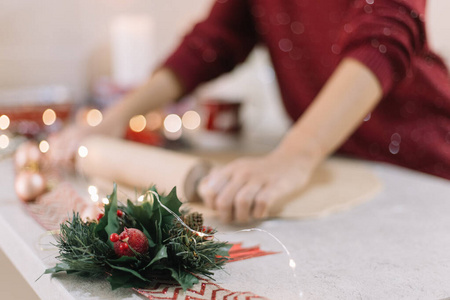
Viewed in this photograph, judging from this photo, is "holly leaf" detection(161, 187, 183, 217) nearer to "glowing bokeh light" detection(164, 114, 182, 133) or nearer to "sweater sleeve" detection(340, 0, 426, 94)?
"sweater sleeve" detection(340, 0, 426, 94)

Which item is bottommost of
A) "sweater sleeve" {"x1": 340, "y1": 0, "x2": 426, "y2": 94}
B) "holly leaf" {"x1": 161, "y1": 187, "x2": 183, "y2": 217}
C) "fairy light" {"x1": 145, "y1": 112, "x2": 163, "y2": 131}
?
"holly leaf" {"x1": 161, "y1": 187, "x2": 183, "y2": 217}

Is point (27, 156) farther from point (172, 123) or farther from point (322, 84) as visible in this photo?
point (322, 84)

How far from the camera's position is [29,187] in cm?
81

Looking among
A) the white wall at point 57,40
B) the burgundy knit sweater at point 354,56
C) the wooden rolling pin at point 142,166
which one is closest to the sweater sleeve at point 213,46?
the burgundy knit sweater at point 354,56

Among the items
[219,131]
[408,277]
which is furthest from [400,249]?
[219,131]

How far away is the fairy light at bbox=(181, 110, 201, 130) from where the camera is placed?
1.45 m

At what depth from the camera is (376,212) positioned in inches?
31.1

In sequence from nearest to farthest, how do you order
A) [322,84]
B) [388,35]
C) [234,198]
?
[234,198], [388,35], [322,84]

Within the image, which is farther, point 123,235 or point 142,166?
point 142,166

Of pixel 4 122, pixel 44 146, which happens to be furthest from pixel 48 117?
pixel 44 146

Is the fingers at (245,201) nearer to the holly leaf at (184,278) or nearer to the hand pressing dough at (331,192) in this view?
the hand pressing dough at (331,192)

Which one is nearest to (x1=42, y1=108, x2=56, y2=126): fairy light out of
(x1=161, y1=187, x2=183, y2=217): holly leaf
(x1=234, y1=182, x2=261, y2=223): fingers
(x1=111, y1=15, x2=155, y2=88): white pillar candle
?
(x1=111, y1=15, x2=155, y2=88): white pillar candle

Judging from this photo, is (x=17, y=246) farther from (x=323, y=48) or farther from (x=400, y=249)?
(x=323, y=48)

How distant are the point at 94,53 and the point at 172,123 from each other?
744 mm
